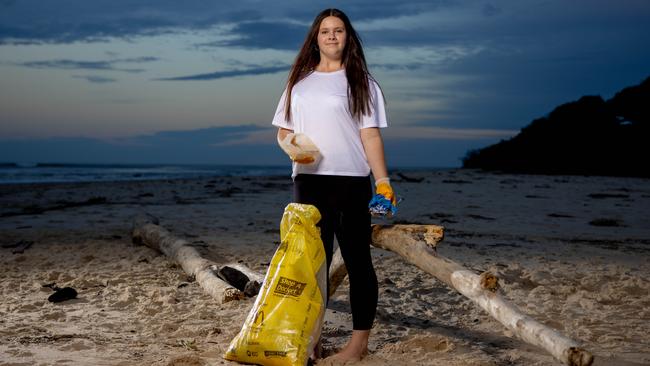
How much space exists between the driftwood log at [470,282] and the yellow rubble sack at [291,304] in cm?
43

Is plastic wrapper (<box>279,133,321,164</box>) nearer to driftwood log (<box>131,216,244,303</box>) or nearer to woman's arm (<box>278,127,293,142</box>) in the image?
woman's arm (<box>278,127,293,142</box>)

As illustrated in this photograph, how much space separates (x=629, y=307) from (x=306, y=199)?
Result: 275cm

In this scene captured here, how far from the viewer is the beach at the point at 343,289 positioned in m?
3.61

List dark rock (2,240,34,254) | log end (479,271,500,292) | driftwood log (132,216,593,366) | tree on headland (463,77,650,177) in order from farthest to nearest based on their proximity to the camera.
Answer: tree on headland (463,77,650,177)
dark rock (2,240,34,254)
log end (479,271,500,292)
driftwood log (132,216,593,366)

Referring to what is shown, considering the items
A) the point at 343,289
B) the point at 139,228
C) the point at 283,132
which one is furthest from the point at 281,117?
the point at 139,228

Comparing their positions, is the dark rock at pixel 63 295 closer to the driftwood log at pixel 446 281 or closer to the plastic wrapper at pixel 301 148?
the driftwood log at pixel 446 281

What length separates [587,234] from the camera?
7789 mm

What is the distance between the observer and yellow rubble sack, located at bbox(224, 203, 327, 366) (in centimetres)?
312

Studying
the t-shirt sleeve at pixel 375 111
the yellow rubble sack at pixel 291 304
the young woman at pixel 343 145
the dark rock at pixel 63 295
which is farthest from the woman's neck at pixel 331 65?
the dark rock at pixel 63 295

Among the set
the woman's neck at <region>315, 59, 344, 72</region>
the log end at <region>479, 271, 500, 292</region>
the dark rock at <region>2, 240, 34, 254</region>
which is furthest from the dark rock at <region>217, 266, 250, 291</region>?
the dark rock at <region>2, 240, 34, 254</region>

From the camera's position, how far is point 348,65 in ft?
10.7

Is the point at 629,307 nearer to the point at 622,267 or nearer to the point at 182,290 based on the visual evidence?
the point at 622,267

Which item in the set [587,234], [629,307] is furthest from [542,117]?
[629,307]

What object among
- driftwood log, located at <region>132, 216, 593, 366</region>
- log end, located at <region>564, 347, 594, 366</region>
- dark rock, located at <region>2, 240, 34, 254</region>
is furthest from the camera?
dark rock, located at <region>2, 240, 34, 254</region>
